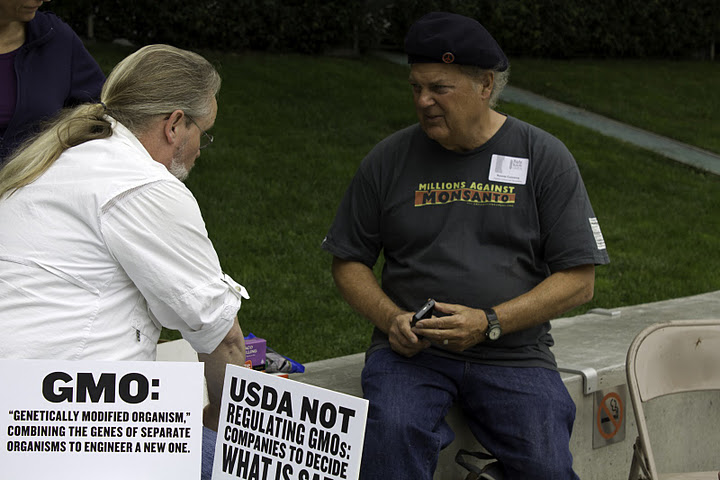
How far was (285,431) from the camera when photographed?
6.97 ft

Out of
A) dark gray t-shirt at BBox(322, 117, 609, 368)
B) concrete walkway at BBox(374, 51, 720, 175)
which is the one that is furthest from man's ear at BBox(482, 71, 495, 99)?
concrete walkway at BBox(374, 51, 720, 175)

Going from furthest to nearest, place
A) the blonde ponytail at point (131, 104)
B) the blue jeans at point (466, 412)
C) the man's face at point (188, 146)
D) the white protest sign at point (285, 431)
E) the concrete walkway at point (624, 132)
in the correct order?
the concrete walkway at point (624, 132)
the blue jeans at point (466, 412)
the man's face at point (188, 146)
the blonde ponytail at point (131, 104)
the white protest sign at point (285, 431)

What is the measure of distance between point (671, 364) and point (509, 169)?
0.89 metres

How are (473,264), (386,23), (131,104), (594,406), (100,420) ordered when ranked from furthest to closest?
(386,23) < (594,406) < (473,264) < (131,104) < (100,420)

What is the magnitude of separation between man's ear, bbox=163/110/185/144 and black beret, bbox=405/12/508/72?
1.00 metres

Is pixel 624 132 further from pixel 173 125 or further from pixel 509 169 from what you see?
→ pixel 173 125

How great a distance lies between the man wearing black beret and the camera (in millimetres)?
2885

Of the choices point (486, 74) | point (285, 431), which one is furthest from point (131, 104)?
point (486, 74)

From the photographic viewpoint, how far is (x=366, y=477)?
2830 mm

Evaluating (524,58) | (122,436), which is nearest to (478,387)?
(122,436)

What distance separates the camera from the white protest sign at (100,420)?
2.05 meters

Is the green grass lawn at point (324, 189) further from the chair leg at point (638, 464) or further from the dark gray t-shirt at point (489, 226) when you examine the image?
the chair leg at point (638, 464)

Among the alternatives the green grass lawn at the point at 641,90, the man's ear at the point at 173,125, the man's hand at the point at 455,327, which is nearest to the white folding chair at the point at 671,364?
the man's hand at the point at 455,327

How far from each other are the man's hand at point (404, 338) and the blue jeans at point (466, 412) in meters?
0.07
